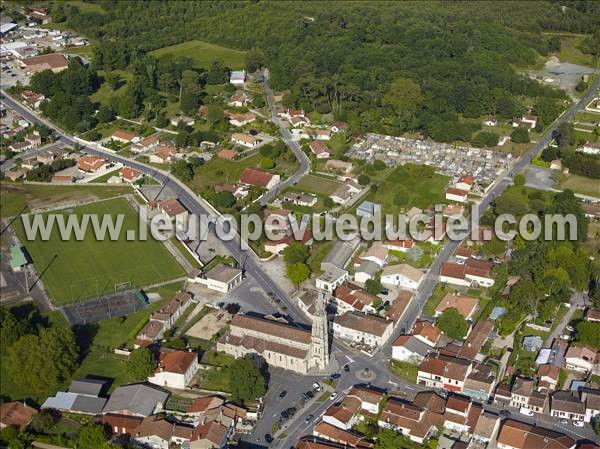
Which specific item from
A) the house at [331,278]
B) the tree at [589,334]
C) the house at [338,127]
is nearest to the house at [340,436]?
the house at [331,278]

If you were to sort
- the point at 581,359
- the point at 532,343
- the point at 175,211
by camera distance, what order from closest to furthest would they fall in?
the point at 581,359, the point at 532,343, the point at 175,211

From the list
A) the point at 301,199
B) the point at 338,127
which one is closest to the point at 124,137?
the point at 338,127

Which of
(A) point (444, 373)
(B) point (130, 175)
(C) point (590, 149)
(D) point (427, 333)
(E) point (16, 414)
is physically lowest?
(C) point (590, 149)

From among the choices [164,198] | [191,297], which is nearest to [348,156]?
[164,198]

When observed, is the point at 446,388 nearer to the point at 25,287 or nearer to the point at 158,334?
the point at 158,334

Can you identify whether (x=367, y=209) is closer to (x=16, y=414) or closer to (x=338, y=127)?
(x=338, y=127)

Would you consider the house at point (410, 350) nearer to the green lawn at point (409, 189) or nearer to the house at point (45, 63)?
the green lawn at point (409, 189)
